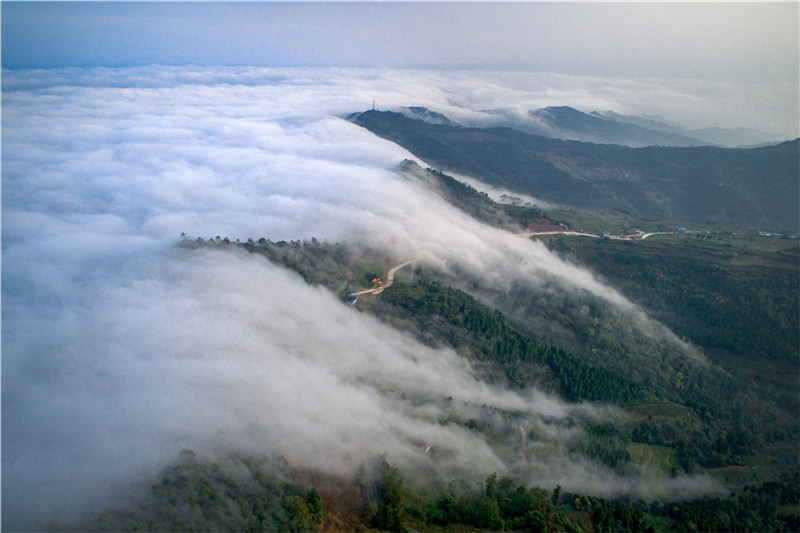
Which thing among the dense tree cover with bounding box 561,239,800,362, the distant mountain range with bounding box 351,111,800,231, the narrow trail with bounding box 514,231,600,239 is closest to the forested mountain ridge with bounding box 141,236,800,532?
the dense tree cover with bounding box 561,239,800,362

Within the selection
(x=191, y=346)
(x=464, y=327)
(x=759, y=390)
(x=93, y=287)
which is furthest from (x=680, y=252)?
(x=93, y=287)

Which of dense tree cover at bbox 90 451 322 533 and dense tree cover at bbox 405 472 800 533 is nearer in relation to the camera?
dense tree cover at bbox 90 451 322 533

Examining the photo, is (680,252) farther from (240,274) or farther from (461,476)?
(240,274)

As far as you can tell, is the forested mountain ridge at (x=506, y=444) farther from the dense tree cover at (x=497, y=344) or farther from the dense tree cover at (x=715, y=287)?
the dense tree cover at (x=715, y=287)

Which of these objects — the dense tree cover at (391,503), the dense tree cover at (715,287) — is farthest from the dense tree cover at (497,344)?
the dense tree cover at (715,287)

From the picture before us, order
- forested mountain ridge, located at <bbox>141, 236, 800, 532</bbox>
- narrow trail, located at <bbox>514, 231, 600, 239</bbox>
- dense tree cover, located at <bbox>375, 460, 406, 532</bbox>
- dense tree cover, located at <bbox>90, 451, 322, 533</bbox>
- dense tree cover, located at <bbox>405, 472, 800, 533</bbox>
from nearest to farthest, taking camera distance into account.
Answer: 1. dense tree cover, located at <bbox>90, 451, 322, 533</bbox>
2. dense tree cover, located at <bbox>375, 460, 406, 532</bbox>
3. forested mountain ridge, located at <bbox>141, 236, 800, 532</bbox>
4. dense tree cover, located at <bbox>405, 472, 800, 533</bbox>
5. narrow trail, located at <bbox>514, 231, 600, 239</bbox>

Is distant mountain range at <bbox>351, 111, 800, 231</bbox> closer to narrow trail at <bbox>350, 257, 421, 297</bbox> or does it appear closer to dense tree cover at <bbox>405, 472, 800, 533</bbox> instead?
narrow trail at <bbox>350, 257, 421, 297</bbox>

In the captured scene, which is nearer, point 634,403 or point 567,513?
point 567,513

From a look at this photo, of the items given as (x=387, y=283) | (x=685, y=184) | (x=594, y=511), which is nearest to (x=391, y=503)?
(x=594, y=511)
